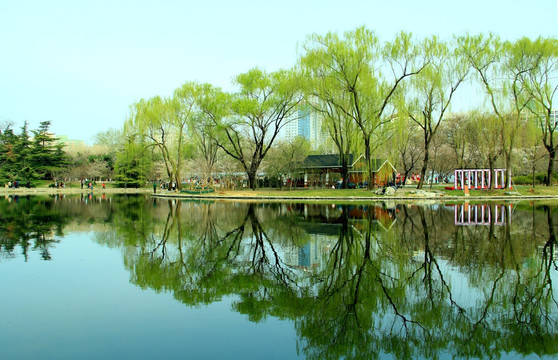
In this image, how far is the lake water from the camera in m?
5.31

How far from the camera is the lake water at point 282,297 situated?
531cm

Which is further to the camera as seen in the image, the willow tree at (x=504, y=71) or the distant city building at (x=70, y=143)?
the distant city building at (x=70, y=143)

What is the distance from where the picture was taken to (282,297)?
23.6 ft

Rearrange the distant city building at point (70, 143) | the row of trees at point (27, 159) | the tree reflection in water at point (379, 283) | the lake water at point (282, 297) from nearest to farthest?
the lake water at point (282, 297), the tree reflection in water at point (379, 283), the row of trees at point (27, 159), the distant city building at point (70, 143)

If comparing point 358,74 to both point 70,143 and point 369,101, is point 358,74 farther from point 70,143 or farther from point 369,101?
point 70,143

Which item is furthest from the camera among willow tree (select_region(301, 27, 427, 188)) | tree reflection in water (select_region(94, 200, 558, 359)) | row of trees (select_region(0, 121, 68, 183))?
row of trees (select_region(0, 121, 68, 183))

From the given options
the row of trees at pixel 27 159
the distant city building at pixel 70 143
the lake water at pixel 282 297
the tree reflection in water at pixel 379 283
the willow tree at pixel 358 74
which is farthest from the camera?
the distant city building at pixel 70 143

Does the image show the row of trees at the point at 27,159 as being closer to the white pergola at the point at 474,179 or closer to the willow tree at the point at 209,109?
the willow tree at the point at 209,109

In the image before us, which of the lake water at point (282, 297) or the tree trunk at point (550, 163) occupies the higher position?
the tree trunk at point (550, 163)

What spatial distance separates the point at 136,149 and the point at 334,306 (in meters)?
44.2

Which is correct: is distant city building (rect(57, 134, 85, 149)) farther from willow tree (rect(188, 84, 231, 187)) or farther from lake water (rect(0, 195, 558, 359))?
lake water (rect(0, 195, 558, 359))

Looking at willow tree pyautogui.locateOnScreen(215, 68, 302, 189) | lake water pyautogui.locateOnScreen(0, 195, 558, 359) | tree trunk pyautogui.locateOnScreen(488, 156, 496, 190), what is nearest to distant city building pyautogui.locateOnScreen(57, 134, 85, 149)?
willow tree pyautogui.locateOnScreen(215, 68, 302, 189)

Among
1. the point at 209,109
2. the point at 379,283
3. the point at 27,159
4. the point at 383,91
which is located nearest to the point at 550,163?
the point at 383,91

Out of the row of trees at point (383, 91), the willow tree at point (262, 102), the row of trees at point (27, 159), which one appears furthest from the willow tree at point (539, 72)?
the row of trees at point (27, 159)
